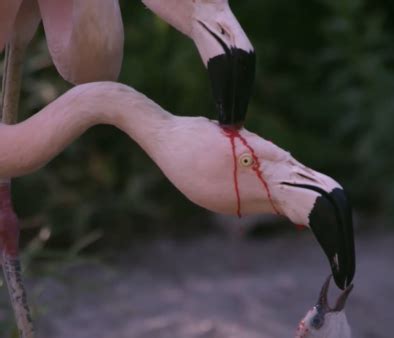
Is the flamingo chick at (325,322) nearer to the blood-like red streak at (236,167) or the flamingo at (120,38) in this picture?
the blood-like red streak at (236,167)

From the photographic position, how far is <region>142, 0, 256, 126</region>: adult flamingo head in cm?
144

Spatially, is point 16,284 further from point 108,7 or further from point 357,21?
point 357,21

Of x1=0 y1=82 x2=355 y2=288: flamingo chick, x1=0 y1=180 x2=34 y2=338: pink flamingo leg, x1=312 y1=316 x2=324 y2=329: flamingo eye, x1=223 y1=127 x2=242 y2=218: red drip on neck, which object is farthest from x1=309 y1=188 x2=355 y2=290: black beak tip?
x1=0 y1=180 x2=34 y2=338: pink flamingo leg

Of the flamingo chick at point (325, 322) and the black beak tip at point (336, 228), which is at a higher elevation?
the black beak tip at point (336, 228)

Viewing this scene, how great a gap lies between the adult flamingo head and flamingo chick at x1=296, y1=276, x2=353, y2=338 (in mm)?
340

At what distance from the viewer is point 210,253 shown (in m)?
4.05

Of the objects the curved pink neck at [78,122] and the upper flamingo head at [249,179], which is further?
the curved pink neck at [78,122]

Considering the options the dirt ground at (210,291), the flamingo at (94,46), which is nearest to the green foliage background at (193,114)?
the dirt ground at (210,291)

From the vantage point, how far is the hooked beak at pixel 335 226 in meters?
1.37

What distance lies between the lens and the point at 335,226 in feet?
4.52

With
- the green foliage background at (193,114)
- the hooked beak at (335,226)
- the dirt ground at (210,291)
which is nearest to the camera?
the hooked beak at (335,226)

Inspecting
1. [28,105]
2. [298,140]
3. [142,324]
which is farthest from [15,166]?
[298,140]

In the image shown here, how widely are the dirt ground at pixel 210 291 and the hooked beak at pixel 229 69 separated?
1213 millimetres

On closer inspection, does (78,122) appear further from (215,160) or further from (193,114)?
(193,114)
